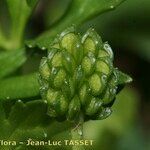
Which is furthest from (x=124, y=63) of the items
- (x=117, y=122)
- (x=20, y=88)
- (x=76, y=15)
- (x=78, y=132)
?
(x=78, y=132)

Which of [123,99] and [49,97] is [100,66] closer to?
[49,97]

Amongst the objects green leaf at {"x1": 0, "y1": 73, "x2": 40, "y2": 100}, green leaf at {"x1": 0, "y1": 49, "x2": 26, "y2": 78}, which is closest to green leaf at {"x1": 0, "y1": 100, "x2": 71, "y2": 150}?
green leaf at {"x1": 0, "y1": 73, "x2": 40, "y2": 100}

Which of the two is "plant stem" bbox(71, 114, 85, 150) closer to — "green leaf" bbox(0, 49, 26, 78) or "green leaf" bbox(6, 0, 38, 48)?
"green leaf" bbox(0, 49, 26, 78)

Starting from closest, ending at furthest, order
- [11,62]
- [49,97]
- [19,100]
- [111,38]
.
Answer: [49,97]
[19,100]
[11,62]
[111,38]

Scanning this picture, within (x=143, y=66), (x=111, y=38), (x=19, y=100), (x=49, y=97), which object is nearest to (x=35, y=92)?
(x=19, y=100)

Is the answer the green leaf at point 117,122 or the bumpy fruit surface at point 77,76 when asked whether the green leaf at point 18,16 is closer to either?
the bumpy fruit surface at point 77,76

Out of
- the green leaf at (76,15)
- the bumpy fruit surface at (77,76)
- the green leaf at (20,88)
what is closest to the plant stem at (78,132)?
the bumpy fruit surface at (77,76)
